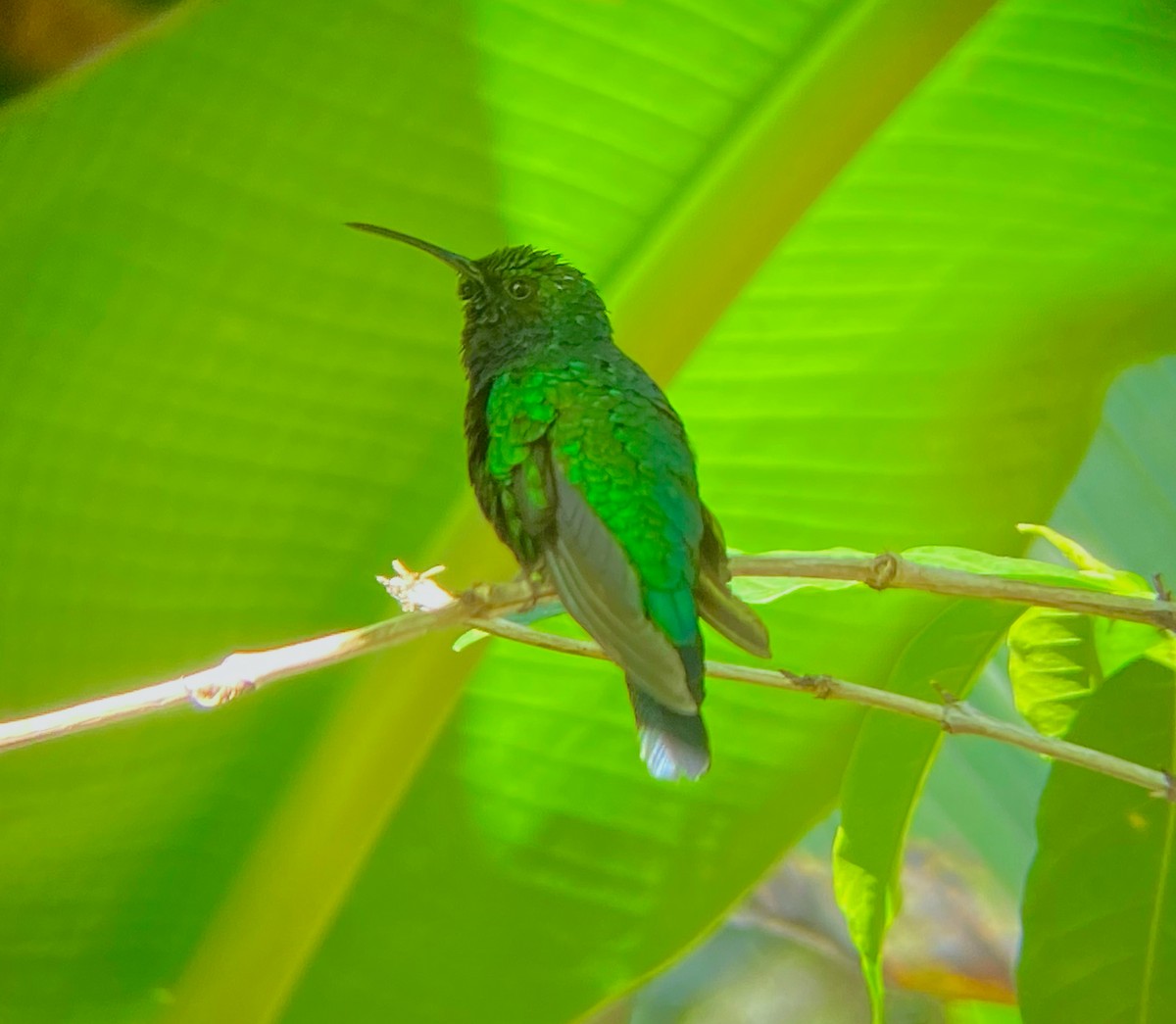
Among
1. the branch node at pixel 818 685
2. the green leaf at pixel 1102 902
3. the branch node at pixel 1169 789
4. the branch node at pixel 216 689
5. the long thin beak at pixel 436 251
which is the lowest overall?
the green leaf at pixel 1102 902

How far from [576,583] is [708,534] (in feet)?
0.53

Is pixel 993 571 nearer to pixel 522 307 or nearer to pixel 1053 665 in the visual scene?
pixel 1053 665

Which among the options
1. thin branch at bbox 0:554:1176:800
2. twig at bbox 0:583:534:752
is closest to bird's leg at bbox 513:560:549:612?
thin branch at bbox 0:554:1176:800

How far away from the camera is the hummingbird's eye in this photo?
1234 millimetres

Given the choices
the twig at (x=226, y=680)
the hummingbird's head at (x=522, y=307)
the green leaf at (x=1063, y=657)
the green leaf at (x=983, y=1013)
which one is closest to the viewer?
the twig at (x=226, y=680)

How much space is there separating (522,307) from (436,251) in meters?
0.15

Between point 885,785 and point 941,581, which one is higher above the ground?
point 941,581

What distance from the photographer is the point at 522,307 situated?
1.26 meters

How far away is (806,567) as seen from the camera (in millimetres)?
886

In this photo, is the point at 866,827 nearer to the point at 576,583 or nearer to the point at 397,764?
the point at 576,583

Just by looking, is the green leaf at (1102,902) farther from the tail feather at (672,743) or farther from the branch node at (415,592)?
the branch node at (415,592)

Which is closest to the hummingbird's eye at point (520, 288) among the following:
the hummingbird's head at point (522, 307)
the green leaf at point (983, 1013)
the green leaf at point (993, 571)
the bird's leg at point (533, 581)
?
the hummingbird's head at point (522, 307)

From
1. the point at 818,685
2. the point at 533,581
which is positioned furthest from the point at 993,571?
the point at 533,581

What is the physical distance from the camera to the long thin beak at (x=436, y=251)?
42.3 inches
